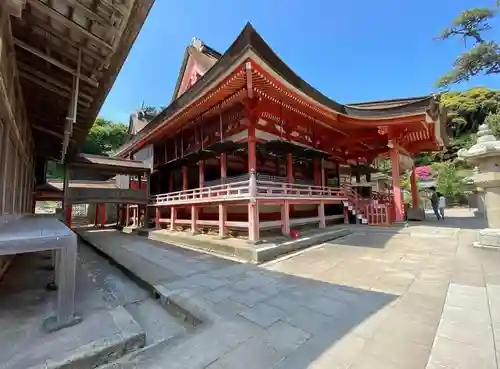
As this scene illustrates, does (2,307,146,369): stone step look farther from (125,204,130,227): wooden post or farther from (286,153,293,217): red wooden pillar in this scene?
(125,204,130,227): wooden post

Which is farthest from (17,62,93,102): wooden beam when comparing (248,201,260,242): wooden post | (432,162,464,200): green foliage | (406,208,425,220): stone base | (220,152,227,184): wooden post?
(432,162,464,200): green foliage

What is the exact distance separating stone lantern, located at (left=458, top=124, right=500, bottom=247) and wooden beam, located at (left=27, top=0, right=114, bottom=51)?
8416 mm

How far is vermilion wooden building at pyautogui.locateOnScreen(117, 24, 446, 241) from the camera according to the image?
26.2ft

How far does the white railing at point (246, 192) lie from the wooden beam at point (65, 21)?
16.7ft

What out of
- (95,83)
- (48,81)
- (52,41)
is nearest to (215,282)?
(95,83)

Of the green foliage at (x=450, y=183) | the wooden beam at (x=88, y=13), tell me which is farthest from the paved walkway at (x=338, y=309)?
the green foliage at (x=450, y=183)

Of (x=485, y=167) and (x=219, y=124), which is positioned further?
(x=219, y=124)

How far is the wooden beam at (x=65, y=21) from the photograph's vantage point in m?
3.21

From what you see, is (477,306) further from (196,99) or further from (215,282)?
(196,99)

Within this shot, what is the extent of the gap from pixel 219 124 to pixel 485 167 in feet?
29.0

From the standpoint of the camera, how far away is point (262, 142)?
9.67 m

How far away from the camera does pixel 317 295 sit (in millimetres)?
3971

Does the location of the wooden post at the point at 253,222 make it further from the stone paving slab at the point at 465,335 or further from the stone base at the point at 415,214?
the stone base at the point at 415,214

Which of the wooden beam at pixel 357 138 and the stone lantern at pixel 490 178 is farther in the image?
the wooden beam at pixel 357 138
